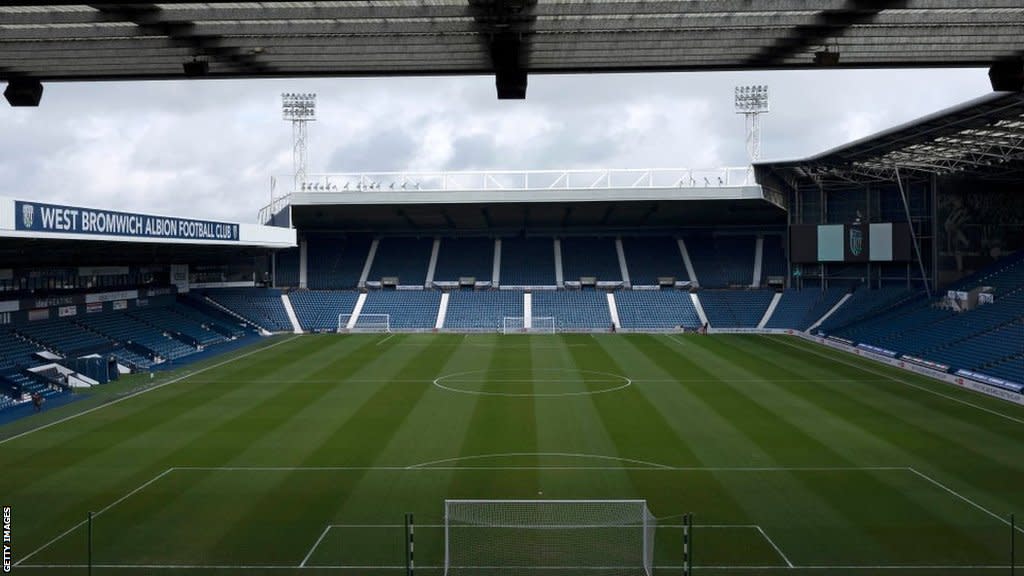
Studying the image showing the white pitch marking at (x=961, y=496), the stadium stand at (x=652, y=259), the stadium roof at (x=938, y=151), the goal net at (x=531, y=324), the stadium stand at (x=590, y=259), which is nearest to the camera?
the white pitch marking at (x=961, y=496)

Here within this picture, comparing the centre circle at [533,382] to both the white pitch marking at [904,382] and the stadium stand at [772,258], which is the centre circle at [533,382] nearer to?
the white pitch marking at [904,382]

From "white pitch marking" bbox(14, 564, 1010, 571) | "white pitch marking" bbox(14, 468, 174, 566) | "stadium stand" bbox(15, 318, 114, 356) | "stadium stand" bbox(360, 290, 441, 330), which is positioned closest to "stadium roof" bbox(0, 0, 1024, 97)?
"white pitch marking" bbox(14, 564, 1010, 571)

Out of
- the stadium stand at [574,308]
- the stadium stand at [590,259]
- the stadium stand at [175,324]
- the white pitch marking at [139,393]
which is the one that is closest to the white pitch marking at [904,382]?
the stadium stand at [574,308]

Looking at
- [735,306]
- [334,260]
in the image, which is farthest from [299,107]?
[735,306]

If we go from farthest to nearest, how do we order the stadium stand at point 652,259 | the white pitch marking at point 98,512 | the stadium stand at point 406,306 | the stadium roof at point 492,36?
the stadium stand at point 652,259, the stadium stand at point 406,306, the white pitch marking at point 98,512, the stadium roof at point 492,36

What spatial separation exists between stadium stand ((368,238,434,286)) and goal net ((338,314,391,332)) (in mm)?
7892

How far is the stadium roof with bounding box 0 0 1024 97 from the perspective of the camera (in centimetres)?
746

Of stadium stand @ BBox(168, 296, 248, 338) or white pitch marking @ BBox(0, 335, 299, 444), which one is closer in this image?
white pitch marking @ BBox(0, 335, 299, 444)

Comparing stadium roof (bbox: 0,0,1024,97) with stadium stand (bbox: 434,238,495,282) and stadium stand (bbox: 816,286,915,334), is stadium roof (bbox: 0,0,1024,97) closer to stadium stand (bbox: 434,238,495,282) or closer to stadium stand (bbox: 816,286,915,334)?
→ stadium stand (bbox: 816,286,915,334)

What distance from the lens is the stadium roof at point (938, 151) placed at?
30164 mm

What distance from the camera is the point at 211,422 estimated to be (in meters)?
25.5

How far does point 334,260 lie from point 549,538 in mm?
57950

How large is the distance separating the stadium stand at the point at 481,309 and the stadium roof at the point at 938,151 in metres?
21.0

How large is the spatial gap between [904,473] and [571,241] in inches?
2065
